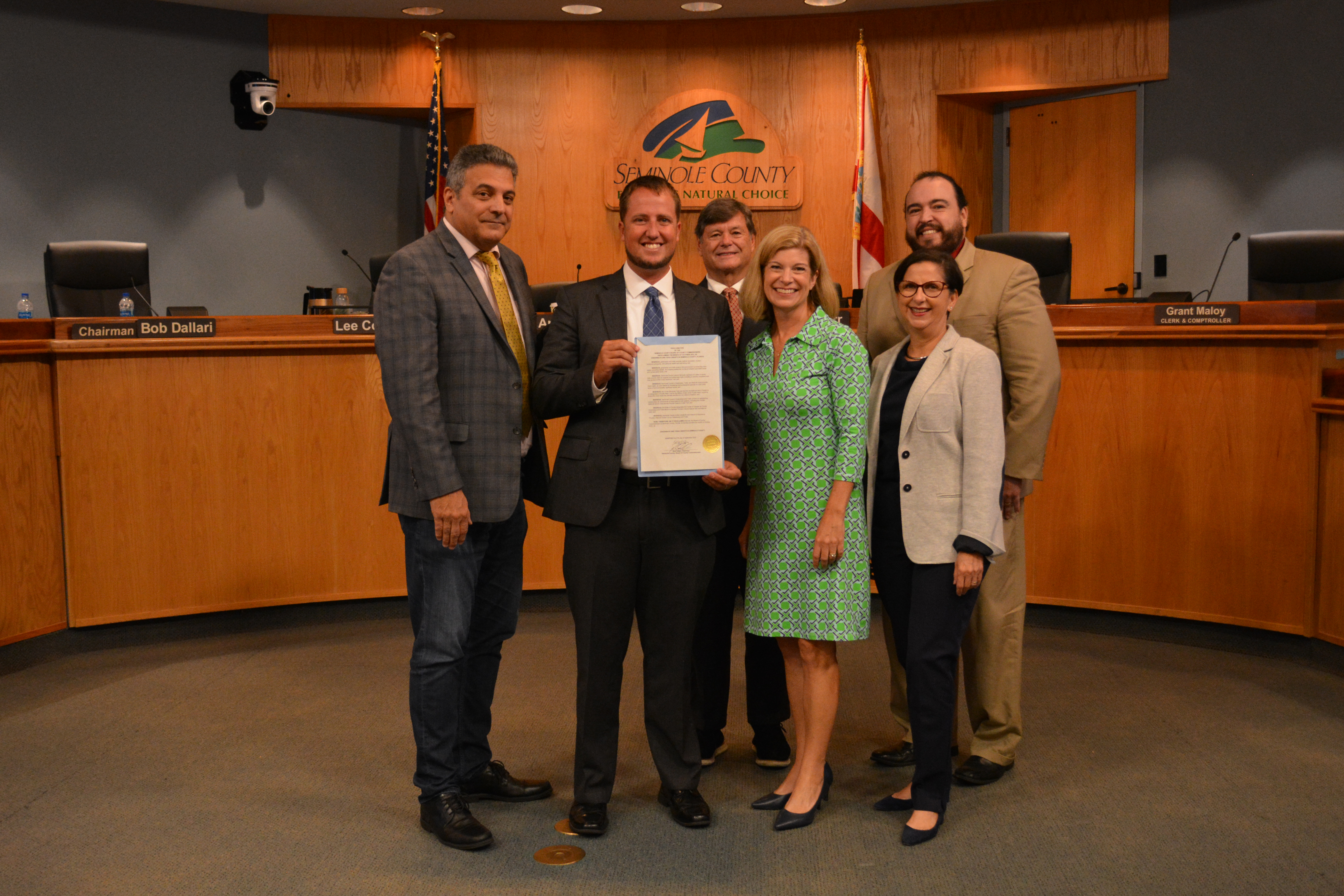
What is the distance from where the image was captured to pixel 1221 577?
13.1ft

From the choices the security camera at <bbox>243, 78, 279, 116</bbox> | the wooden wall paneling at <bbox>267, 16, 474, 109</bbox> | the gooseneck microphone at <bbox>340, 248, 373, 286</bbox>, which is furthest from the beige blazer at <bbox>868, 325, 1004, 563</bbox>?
the security camera at <bbox>243, 78, 279, 116</bbox>

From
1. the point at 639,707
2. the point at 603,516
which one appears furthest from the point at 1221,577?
the point at 603,516

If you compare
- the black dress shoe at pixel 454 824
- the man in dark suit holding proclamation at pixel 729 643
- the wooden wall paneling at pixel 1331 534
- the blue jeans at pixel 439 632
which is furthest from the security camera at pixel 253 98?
the wooden wall paneling at pixel 1331 534

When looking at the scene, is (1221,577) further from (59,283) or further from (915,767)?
(59,283)

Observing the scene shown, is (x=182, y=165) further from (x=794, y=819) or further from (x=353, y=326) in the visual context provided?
(x=794, y=819)

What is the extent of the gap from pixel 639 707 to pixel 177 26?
6257 mm

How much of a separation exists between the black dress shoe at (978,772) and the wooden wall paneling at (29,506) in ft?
10.9

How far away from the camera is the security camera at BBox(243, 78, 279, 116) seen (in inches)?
283

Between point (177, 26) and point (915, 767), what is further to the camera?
point (177, 26)

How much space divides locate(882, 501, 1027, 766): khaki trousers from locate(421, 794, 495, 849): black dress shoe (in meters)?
1.17

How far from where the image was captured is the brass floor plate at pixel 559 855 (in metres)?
2.38

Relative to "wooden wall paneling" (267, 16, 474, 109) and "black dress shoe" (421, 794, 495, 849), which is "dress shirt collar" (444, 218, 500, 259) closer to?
"black dress shoe" (421, 794, 495, 849)

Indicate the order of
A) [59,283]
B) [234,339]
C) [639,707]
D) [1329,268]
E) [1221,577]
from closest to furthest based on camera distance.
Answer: [639,707] → [1221,577] → [234,339] → [1329,268] → [59,283]

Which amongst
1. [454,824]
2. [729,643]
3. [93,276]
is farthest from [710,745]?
[93,276]
